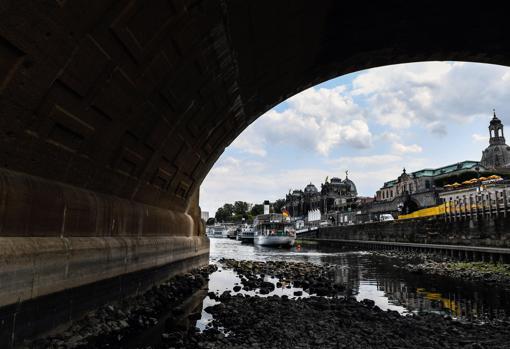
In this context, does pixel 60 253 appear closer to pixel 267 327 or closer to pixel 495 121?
pixel 267 327

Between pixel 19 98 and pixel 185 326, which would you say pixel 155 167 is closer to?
pixel 185 326

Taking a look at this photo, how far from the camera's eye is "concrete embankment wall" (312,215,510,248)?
34569mm

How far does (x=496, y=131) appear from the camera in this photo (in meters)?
151

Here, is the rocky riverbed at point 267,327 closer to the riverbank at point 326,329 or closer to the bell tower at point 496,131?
the riverbank at point 326,329

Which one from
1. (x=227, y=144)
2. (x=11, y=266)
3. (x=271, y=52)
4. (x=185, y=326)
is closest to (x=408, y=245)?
(x=227, y=144)

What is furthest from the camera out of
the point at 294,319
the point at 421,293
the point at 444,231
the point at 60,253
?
the point at 444,231

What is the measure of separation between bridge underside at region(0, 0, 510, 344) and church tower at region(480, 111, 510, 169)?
143804 millimetres

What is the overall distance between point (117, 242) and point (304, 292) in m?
9.19

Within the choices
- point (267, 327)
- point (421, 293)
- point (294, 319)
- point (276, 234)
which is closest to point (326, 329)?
point (294, 319)

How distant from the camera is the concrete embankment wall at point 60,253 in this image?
23.3 feet

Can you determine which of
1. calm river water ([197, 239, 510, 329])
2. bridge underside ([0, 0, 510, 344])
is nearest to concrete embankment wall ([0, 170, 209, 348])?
bridge underside ([0, 0, 510, 344])

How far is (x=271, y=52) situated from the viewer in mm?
15906

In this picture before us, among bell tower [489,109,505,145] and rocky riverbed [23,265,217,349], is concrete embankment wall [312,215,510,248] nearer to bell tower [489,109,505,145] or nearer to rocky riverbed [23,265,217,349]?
rocky riverbed [23,265,217,349]

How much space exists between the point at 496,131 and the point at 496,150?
34.0 feet
